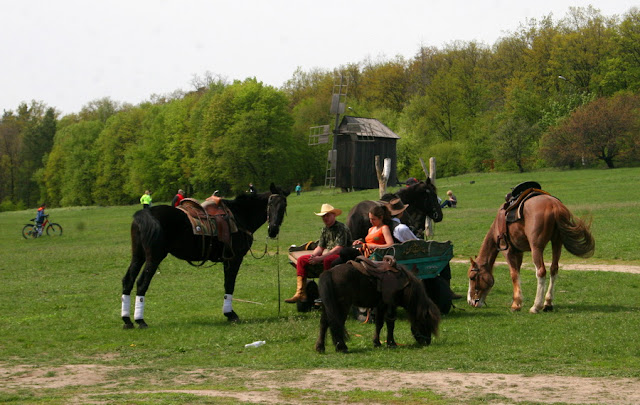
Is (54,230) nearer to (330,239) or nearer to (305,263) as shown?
(305,263)

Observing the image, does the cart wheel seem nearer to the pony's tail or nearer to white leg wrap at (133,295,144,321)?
the pony's tail

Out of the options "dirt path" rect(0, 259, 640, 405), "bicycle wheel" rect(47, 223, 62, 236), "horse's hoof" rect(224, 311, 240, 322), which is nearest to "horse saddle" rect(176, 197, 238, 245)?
"horse's hoof" rect(224, 311, 240, 322)

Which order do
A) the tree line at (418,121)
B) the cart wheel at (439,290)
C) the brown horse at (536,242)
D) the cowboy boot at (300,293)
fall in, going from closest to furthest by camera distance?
the cart wheel at (439,290) < the cowboy boot at (300,293) < the brown horse at (536,242) < the tree line at (418,121)

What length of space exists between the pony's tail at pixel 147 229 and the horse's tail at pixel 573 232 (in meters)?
6.94

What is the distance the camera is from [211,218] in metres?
13.7

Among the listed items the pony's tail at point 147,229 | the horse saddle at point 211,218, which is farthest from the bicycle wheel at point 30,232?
the pony's tail at point 147,229

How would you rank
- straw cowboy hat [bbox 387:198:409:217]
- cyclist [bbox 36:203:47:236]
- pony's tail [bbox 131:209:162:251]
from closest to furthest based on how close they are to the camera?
pony's tail [bbox 131:209:162:251] → straw cowboy hat [bbox 387:198:409:217] → cyclist [bbox 36:203:47:236]

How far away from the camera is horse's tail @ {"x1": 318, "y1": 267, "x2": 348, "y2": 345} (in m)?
9.86

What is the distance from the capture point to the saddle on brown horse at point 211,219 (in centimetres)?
1338

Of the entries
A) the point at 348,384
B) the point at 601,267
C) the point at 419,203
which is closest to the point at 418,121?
the point at 601,267

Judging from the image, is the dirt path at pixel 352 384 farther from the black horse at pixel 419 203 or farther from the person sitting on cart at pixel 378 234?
the black horse at pixel 419 203

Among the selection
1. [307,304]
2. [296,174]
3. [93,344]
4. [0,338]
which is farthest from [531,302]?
[296,174]

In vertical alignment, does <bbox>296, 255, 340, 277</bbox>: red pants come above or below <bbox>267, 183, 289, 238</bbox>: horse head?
below

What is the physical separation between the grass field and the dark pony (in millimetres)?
253
